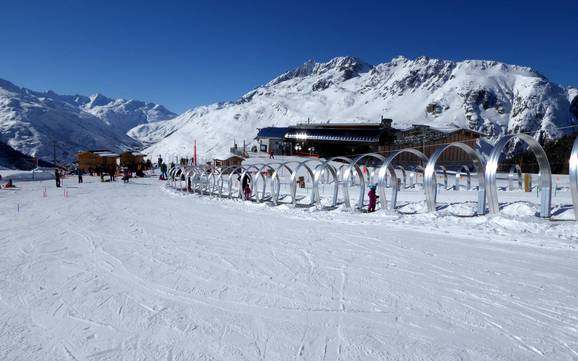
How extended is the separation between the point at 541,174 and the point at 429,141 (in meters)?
37.6

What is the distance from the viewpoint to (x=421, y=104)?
350 ft

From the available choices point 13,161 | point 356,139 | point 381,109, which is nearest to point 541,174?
point 356,139

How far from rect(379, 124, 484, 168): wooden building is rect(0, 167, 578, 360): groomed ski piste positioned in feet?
90.5

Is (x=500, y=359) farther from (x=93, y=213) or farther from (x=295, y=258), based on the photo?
(x=93, y=213)

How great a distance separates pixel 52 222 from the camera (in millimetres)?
10031

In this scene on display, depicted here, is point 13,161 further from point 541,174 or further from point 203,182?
point 541,174

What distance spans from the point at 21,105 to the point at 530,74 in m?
211

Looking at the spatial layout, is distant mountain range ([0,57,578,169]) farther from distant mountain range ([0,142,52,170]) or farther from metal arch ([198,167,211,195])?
metal arch ([198,167,211,195])

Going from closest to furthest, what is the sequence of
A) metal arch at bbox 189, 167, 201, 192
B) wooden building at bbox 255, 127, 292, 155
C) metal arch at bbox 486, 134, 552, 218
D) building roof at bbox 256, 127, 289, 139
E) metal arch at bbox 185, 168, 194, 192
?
metal arch at bbox 486, 134, 552, 218 < metal arch at bbox 189, 167, 201, 192 < metal arch at bbox 185, 168, 194, 192 < wooden building at bbox 255, 127, 292, 155 < building roof at bbox 256, 127, 289, 139

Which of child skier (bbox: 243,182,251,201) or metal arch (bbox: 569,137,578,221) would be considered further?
child skier (bbox: 243,182,251,201)

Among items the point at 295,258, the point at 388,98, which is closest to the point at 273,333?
the point at 295,258

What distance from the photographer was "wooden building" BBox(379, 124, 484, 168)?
37031 mm

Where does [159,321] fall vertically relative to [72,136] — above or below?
below

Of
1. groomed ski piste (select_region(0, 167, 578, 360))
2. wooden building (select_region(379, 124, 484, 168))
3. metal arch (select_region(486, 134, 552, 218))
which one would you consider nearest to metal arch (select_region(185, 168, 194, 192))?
groomed ski piste (select_region(0, 167, 578, 360))
